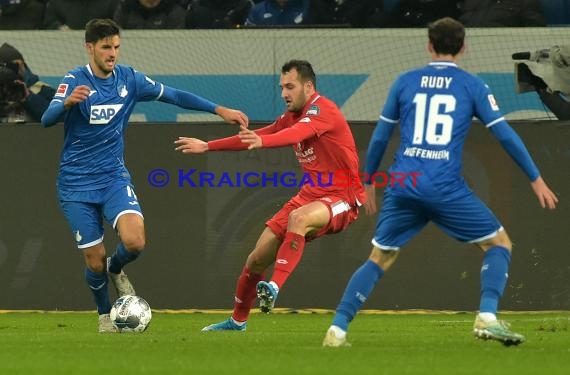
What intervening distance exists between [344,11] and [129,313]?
267 inches

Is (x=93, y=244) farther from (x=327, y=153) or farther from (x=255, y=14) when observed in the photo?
(x=255, y=14)

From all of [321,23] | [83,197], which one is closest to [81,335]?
[83,197]

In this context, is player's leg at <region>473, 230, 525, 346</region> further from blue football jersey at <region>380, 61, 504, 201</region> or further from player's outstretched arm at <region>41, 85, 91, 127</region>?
player's outstretched arm at <region>41, 85, 91, 127</region>

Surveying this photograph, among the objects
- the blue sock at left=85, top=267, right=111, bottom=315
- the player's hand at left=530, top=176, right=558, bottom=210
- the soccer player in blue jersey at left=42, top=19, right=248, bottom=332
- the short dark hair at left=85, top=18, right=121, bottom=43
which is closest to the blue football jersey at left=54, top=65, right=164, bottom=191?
the soccer player in blue jersey at left=42, top=19, right=248, bottom=332

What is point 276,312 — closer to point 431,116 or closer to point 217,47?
point 217,47

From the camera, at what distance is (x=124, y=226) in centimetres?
1048

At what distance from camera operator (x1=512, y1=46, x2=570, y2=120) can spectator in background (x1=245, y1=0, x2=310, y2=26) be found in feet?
9.46

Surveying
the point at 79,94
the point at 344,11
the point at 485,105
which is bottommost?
the point at 344,11

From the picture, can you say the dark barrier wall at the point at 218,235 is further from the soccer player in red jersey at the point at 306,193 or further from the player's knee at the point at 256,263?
the player's knee at the point at 256,263

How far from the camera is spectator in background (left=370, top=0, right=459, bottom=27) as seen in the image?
15836 millimetres

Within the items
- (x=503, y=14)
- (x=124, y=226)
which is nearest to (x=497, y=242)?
(x=124, y=226)

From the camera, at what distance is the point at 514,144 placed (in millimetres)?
8391

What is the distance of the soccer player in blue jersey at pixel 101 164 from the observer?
10516mm

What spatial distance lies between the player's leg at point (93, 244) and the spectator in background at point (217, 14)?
5682mm
